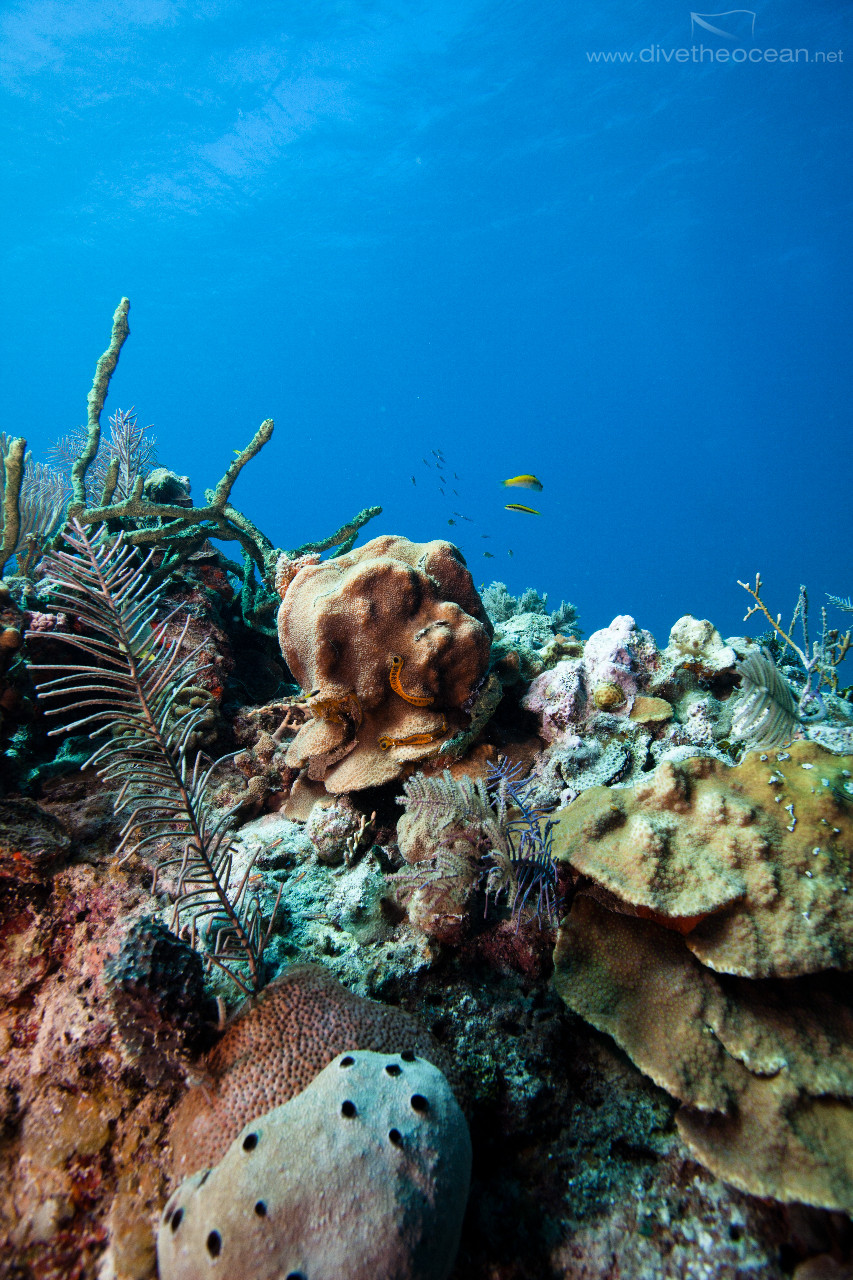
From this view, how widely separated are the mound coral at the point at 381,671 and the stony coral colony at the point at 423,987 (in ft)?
0.07

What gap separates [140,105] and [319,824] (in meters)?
75.5

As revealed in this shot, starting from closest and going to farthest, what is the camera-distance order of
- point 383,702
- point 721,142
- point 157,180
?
point 383,702 → point 721,142 → point 157,180

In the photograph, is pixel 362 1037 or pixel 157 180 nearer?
pixel 362 1037

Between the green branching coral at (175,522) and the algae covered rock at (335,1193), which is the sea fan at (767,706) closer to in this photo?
the algae covered rock at (335,1193)

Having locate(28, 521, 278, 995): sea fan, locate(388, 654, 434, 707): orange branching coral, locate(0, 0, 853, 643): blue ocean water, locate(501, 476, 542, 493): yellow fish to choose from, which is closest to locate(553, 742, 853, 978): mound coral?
locate(388, 654, 434, 707): orange branching coral

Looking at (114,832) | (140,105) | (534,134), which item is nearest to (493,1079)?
(114,832)

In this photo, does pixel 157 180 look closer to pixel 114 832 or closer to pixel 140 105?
pixel 140 105

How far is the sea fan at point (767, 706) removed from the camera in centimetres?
263

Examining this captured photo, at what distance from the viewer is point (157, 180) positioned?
59.2 m

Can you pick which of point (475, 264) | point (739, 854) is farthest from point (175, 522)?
point (475, 264)

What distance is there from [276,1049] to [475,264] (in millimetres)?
102233

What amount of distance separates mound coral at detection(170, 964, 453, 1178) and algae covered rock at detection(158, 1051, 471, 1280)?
0.18m

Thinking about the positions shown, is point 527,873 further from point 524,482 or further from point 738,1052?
point 524,482

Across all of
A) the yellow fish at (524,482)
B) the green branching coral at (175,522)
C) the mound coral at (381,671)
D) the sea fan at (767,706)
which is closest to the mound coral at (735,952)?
the sea fan at (767,706)
